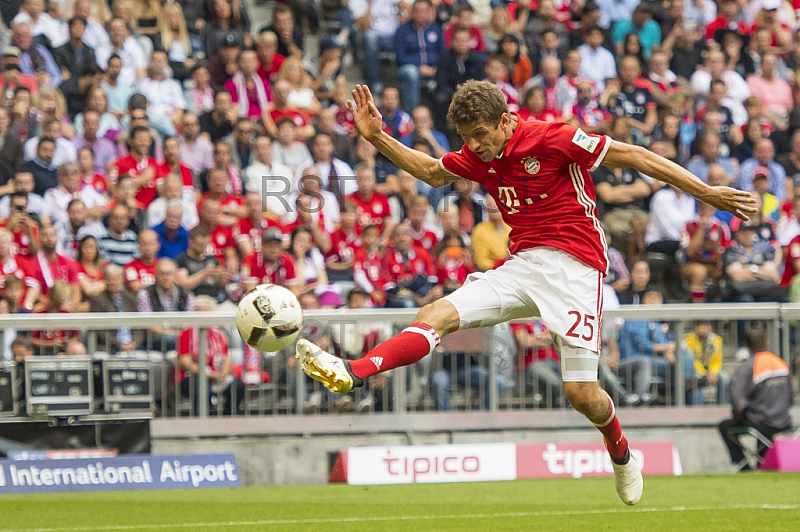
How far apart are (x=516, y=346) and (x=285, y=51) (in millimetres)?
6287

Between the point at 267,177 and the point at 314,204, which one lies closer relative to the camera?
the point at 314,204

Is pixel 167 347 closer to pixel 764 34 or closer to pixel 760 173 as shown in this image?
pixel 760 173

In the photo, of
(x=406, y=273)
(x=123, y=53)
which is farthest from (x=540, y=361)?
(x=123, y=53)

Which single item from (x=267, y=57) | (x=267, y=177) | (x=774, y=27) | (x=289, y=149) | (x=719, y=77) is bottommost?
(x=267, y=177)

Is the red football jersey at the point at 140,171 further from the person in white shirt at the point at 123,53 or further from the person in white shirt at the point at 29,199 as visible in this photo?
the person in white shirt at the point at 123,53

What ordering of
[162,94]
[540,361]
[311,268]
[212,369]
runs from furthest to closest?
[162,94], [311,268], [540,361], [212,369]

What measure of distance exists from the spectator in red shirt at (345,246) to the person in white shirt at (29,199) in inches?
125

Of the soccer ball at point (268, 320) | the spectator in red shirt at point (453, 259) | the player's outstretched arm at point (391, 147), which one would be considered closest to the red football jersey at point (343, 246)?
the spectator in red shirt at point (453, 259)

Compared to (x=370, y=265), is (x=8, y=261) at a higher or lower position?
higher

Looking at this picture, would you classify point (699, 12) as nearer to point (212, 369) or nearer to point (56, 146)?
point (56, 146)

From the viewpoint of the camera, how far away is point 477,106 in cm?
738

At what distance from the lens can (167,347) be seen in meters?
12.0

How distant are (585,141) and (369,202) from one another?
24.7ft

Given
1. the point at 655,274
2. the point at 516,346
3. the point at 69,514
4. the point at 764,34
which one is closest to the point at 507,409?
the point at 516,346
